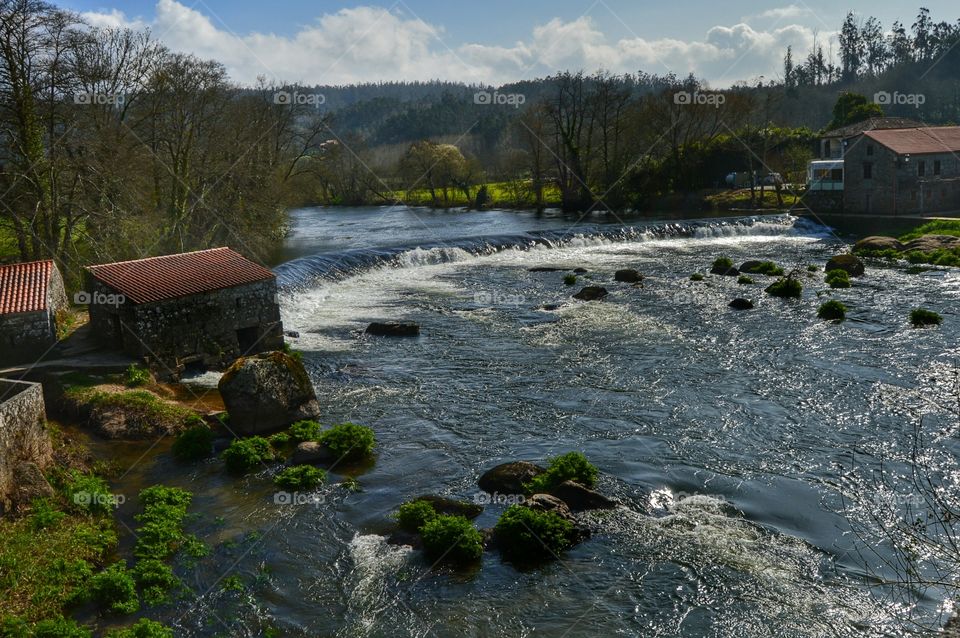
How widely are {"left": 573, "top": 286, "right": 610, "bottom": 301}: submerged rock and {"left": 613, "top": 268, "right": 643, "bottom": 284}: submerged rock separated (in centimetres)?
416

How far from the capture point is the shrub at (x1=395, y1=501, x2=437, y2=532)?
1723 centimetres

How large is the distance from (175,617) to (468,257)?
1719 inches

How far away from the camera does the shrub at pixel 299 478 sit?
64.7 feet

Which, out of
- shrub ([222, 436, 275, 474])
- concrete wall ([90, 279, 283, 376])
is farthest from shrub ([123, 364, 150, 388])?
shrub ([222, 436, 275, 474])

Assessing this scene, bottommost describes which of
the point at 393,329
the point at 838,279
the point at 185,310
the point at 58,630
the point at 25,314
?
the point at 58,630

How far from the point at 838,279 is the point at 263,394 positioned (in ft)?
102

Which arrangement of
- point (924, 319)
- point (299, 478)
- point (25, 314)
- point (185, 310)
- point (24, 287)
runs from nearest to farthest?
1. point (299, 478)
2. point (25, 314)
3. point (24, 287)
4. point (185, 310)
5. point (924, 319)

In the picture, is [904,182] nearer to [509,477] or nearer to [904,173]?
[904,173]

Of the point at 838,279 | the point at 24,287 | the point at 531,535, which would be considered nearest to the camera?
the point at 531,535

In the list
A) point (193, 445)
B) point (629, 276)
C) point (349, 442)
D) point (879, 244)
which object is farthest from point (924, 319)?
point (193, 445)

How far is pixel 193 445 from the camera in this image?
21.8m

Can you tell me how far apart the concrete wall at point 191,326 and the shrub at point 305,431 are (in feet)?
24.1

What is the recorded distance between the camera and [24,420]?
62.0 ft

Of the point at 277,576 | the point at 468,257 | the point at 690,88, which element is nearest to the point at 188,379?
the point at 277,576
